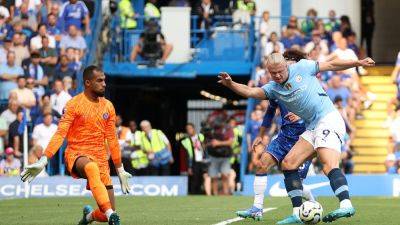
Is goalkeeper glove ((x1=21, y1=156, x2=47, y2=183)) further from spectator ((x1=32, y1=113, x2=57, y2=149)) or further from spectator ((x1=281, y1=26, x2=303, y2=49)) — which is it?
spectator ((x1=281, y1=26, x2=303, y2=49))

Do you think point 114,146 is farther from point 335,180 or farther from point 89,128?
point 335,180

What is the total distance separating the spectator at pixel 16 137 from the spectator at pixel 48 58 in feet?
6.40

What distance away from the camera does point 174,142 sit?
118ft

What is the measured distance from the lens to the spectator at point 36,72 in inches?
1096

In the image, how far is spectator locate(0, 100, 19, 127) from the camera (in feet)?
87.7

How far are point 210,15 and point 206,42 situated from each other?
74cm

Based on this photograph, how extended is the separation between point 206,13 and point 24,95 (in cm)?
629

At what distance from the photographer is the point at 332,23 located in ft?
101

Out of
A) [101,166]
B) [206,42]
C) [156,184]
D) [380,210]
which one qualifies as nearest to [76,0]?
[206,42]

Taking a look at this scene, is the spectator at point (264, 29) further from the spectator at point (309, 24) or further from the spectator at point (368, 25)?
the spectator at point (368, 25)

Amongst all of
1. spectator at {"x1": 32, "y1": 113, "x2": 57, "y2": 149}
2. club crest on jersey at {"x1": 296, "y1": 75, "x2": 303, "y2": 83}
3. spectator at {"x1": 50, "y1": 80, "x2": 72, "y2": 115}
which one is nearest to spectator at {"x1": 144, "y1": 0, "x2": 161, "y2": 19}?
spectator at {"x1": 50, "y1": 80, "x2": 72, "y2": 115}


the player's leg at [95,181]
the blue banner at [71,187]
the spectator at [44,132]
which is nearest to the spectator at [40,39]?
the spectator at [44,132]

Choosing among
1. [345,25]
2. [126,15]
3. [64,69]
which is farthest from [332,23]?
[64,69]

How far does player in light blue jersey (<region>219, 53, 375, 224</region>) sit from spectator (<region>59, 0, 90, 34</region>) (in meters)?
16.4
